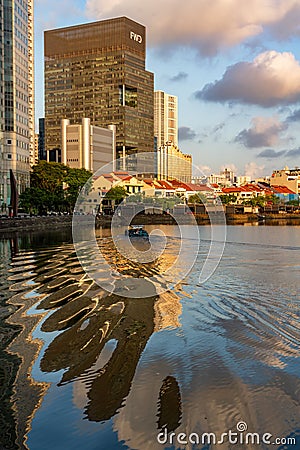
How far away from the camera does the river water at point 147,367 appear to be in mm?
11117

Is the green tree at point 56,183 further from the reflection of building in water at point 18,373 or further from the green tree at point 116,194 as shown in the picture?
the reflection of building in water at point 18,373

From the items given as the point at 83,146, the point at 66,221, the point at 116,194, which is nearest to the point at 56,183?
the point at 116,194

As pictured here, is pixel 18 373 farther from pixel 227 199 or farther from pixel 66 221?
pixel 227 199

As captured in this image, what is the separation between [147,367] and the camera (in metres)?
14.9

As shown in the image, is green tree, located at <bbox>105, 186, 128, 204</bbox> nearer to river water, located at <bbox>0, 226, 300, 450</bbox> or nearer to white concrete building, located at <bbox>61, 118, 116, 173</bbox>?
white concrete building, located at <bbox>61, 118, 116, 173</bbox>

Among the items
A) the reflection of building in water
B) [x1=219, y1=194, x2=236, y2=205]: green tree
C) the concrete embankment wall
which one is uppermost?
[x1=219, y1=194, x2=236, y2=205]: green tree

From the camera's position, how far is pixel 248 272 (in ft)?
115


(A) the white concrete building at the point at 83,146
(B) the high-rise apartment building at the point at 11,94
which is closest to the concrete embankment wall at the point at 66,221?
(B) the high-rise apartment building at the point at 11,94

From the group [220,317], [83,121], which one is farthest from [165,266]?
[83,121]

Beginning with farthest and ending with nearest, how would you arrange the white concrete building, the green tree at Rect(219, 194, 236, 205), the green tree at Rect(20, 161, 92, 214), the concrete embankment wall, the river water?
the white concrete building, the green tree at Rect(219, 194, 236, 205), the green tree at Rect(20, 161, 92, 214), the concrete embankment wall, the river water

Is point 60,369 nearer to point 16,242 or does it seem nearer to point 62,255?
point 62,255

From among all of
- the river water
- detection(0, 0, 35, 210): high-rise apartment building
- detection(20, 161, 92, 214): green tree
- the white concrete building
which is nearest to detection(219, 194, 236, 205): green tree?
the white concrete building

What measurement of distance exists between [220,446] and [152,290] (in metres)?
17.1

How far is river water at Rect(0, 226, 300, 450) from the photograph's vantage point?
11.1 metres
